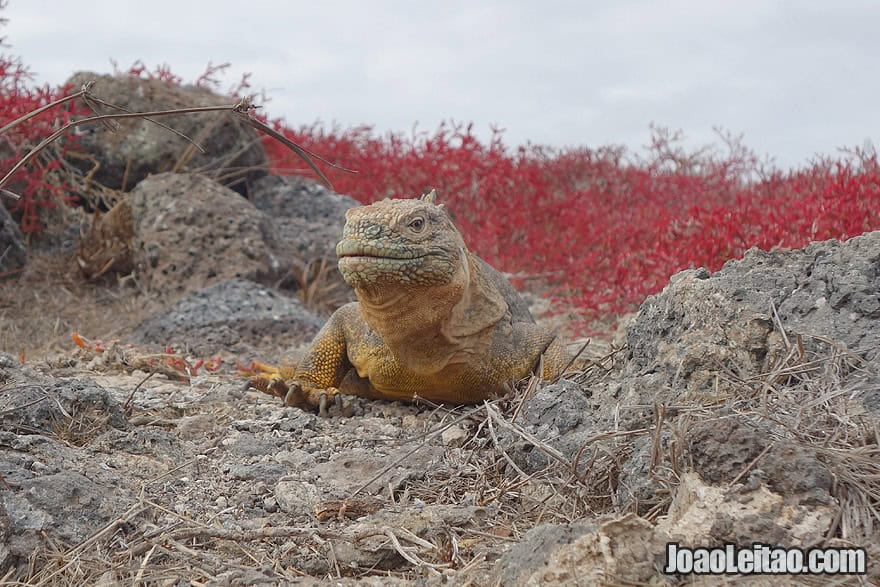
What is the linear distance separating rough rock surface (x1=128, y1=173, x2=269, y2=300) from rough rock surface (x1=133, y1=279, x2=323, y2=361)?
13.8 inches

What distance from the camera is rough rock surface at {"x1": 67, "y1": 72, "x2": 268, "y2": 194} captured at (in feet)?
29.9

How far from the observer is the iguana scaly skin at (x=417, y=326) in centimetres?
356

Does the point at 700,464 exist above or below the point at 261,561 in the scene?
above

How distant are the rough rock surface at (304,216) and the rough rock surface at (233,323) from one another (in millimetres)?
1331

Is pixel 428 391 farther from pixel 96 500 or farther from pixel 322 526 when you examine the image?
pixel 96 500

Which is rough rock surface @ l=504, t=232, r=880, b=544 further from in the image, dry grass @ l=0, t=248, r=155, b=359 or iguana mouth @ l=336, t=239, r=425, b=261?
dry grass @ l=0, t=248, r=155, b=359

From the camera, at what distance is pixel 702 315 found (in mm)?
3074

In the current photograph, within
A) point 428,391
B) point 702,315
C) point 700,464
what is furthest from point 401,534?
point 428,391

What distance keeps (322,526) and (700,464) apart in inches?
47.8

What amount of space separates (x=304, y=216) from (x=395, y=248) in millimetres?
6650

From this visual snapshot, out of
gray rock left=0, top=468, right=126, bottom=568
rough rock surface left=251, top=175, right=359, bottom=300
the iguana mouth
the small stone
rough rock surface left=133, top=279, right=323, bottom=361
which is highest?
rough rock surface left=251, top=175, right=359, bottom=300

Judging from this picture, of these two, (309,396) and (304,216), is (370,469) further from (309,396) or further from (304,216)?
(304,216)

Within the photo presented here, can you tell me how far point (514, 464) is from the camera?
2887mm

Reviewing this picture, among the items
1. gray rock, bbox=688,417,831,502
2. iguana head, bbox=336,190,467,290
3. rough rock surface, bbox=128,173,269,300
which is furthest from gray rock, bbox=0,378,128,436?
rough rock surface, bbox=128,173,269,300
